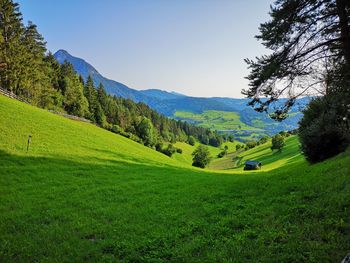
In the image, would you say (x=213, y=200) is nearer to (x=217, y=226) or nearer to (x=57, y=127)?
(x=217, y=226)

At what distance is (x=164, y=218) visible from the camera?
1305cm

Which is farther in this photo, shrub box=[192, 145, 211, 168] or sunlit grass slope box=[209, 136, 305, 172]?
shrub box=[192, 145, 211, 168]

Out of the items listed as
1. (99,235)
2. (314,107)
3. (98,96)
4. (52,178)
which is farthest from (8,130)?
(98,96)

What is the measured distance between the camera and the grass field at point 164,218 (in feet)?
28.8

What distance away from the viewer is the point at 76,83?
321 ft

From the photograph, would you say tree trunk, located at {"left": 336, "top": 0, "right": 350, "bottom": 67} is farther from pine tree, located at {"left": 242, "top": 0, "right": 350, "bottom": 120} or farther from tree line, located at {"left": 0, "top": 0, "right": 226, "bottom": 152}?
tree line, located at {"left": 0, "top": 0, "right": 226, "bottom": 152}

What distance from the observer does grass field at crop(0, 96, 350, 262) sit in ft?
28.8

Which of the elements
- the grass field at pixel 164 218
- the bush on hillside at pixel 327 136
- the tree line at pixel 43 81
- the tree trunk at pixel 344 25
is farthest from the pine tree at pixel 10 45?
the tree trunk at pixel 344 25

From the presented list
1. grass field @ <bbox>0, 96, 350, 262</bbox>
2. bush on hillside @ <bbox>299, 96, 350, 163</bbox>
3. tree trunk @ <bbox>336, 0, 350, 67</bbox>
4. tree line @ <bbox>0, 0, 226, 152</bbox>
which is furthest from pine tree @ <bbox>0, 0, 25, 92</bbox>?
tree trunk @ <bbox>336, 0, 350, 67</bbox>

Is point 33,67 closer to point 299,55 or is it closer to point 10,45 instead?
point 10,45

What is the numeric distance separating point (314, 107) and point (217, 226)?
2612cm

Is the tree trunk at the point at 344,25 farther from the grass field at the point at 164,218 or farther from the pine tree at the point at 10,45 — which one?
the pine tree at the point at 10,45

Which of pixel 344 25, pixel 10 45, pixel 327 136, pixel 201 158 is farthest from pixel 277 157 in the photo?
pixel 344 25

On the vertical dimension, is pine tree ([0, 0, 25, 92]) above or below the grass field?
above
